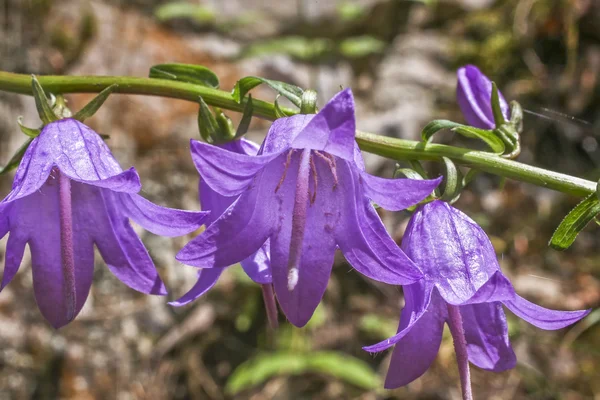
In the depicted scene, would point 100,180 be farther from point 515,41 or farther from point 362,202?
point 515,41

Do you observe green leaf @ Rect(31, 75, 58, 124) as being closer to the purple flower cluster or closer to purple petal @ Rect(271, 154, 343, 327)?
the purple flower cluster

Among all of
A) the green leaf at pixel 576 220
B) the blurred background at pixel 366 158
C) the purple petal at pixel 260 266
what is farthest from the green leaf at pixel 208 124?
the blurred background at pixel 366 158

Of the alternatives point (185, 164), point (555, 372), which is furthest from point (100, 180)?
point (555, 372)

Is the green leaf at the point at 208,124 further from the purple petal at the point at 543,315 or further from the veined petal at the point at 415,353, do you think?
the purple petal at the point at 543,315

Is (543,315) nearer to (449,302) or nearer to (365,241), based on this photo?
(449,302)

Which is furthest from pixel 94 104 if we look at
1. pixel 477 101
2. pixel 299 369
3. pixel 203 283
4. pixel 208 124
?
pixel 299 369
